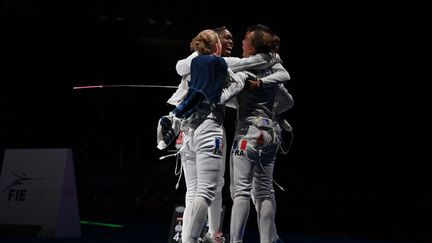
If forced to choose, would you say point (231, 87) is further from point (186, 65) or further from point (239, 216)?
point (239, 216)

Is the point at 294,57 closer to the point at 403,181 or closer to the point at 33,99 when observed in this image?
the point at 403,181

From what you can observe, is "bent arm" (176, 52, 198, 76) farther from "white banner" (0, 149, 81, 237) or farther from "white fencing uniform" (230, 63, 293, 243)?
"white banner" (0, 149, 81, 237)

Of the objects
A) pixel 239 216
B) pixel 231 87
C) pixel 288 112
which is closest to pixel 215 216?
pixel 239 216

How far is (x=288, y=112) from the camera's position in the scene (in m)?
7.72

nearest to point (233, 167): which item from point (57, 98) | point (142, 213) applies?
point (142, 213)

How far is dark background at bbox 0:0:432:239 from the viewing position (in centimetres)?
736

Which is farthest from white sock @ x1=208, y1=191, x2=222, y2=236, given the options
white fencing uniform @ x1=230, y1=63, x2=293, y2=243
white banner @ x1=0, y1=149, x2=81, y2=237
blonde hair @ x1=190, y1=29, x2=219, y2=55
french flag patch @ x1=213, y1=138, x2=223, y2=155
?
white banner @ x1=0, y1=149, x2=81, y2=237

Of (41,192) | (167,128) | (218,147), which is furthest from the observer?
(41,192)

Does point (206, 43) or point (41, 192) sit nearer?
point (206, 43)

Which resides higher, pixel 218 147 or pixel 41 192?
pixel 218 147

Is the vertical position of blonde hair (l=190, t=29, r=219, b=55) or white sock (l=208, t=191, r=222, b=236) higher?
blonde hair (l=190, t=29, r=219, b=55)

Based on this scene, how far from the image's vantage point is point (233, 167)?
3.85m

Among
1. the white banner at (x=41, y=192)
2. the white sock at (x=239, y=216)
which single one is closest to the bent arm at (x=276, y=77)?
the white sock at (x=239, y=216)

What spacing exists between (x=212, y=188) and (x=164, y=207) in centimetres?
479
